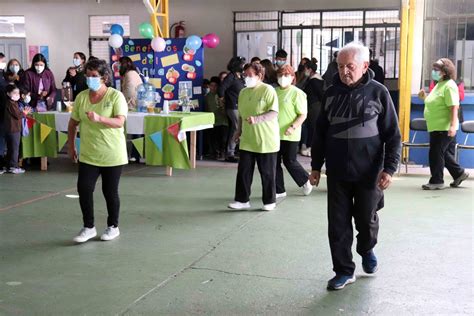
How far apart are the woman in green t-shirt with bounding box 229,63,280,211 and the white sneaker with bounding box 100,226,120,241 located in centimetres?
143

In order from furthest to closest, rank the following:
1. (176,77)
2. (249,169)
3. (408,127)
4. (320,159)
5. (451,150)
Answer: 1. (176,77)
2. (408,127)
3. (451,150)
4. (249,169)
5. (320,159)

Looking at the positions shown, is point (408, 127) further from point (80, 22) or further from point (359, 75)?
point (80, 22)

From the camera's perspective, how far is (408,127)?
876 centimetres

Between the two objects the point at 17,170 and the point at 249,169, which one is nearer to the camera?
the point at 249,169

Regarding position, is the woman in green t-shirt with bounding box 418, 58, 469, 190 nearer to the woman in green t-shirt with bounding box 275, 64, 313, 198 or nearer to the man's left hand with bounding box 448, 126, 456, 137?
the man's left hand with bounding box 448, 126, 456, 137

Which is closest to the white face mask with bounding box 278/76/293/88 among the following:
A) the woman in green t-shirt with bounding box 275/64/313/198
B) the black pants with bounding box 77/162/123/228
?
the woman in green t-shirt with bounding box 275/64/313/198

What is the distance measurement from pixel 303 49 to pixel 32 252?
341 inches

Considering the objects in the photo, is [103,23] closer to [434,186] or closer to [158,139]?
[158,139]

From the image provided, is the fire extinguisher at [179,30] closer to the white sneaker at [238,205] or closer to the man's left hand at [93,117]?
the white sneaker at [238,205]

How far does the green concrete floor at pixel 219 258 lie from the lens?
359 cm

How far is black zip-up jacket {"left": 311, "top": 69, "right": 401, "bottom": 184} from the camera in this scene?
3.62 m

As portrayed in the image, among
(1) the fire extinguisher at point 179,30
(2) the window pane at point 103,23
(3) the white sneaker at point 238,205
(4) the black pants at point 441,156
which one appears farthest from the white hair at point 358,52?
(2) the window pane at point 103,23

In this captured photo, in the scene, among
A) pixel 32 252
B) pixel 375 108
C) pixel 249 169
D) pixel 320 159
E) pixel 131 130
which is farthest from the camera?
pixel 131 130

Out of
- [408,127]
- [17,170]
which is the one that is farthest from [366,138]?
[17,170]
